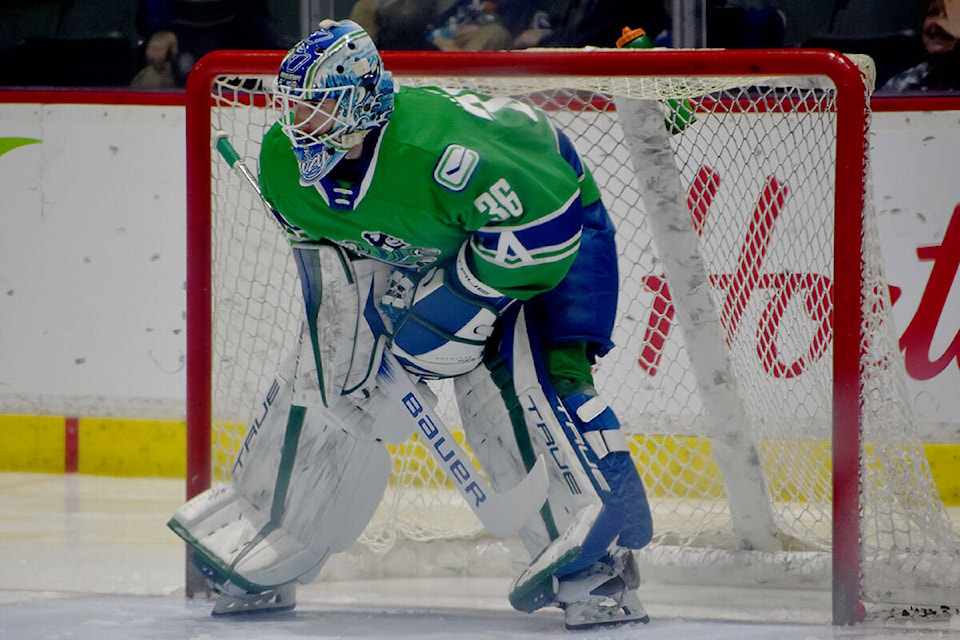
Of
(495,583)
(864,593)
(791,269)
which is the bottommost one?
(495,583)

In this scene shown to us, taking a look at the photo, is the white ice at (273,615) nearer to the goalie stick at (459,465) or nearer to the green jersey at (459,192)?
the goalie stick at (459,465)

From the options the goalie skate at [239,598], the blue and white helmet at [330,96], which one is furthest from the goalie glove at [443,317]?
the goalie skate at [239,598]

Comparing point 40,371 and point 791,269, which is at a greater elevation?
point 791,269

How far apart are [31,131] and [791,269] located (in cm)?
233

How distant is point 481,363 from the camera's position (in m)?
2.28

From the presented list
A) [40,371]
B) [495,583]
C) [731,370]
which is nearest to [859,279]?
[731,370]

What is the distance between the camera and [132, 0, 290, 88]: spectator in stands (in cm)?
409

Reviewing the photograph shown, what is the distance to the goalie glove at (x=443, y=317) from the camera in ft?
7.04

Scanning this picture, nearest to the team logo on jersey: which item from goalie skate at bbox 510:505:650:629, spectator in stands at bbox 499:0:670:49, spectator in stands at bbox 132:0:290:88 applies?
goalie skate at bbox 510:505:650:629

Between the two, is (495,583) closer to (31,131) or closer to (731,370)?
(731,370)

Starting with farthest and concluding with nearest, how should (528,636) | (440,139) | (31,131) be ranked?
1. (31,131)
2. (528,636)
3. (440,139)

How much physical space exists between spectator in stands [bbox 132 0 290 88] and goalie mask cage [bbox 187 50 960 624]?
860 mm

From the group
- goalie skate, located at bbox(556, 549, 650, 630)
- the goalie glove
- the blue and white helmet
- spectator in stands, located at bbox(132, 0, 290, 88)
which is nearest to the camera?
the blue and white helmet

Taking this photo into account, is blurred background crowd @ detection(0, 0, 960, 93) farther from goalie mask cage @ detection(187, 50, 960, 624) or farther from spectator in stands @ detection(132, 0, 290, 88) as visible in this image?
goalie mask cage @ detection(187, 50, 960, 624)
